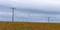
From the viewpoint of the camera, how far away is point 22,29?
10047mm

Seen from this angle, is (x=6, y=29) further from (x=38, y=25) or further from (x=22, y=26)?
(x=38, y=25)

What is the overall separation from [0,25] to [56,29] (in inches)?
136

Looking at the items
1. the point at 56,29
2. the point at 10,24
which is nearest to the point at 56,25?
the point at 56,29

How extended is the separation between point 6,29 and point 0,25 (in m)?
0.44

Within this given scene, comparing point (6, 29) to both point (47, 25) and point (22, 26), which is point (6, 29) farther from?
point (47, 25)

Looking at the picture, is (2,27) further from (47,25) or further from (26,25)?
(47,25)

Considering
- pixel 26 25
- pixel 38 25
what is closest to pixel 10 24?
pixel 26 25

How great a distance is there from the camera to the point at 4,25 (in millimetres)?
9891

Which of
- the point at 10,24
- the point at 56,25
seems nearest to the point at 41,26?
the point at 56,25

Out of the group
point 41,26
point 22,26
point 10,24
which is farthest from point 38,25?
point 10,24

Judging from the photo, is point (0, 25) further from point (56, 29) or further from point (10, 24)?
point (56, 29)

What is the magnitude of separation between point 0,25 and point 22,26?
1333 mm

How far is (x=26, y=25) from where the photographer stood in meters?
9.99

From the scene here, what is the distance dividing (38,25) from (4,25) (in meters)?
2.08
